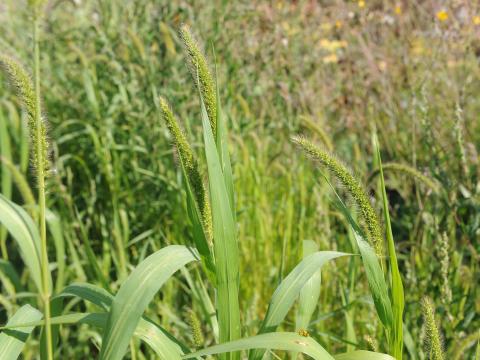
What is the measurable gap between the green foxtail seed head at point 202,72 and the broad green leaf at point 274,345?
37cm

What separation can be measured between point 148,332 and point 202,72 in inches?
18.2

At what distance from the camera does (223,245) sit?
4.07 feet

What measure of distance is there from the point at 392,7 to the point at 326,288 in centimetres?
217

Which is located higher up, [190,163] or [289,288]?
[190,163]

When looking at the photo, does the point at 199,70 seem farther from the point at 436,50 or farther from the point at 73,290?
the point at 436,50

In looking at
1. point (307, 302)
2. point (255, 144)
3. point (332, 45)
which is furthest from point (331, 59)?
point (307, 302)

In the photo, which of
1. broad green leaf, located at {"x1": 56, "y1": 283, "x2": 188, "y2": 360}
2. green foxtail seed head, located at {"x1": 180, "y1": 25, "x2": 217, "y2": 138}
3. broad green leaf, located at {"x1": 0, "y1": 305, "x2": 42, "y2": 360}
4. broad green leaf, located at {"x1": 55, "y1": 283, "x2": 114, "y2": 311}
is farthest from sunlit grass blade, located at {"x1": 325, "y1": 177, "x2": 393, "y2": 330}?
broad green leaf, located at {"x1": 0, "y1": 305, "x2": 42, "y2": 360}

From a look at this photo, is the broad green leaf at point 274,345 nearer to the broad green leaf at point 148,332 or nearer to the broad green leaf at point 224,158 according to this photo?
the broad green leaf at point 148,332

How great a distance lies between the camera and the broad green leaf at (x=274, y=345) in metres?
1.16

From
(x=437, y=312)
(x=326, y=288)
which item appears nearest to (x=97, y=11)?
(x=326, y=288)

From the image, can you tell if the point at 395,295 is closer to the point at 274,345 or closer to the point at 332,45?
the point at 274,345

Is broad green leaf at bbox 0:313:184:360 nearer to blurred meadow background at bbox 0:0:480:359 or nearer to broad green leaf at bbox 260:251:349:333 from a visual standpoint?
broad green leaf at bbox 260:251:349:333

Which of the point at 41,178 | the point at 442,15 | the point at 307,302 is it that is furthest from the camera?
the point at 442,15

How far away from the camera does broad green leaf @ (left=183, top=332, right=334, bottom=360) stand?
1.16 meters
